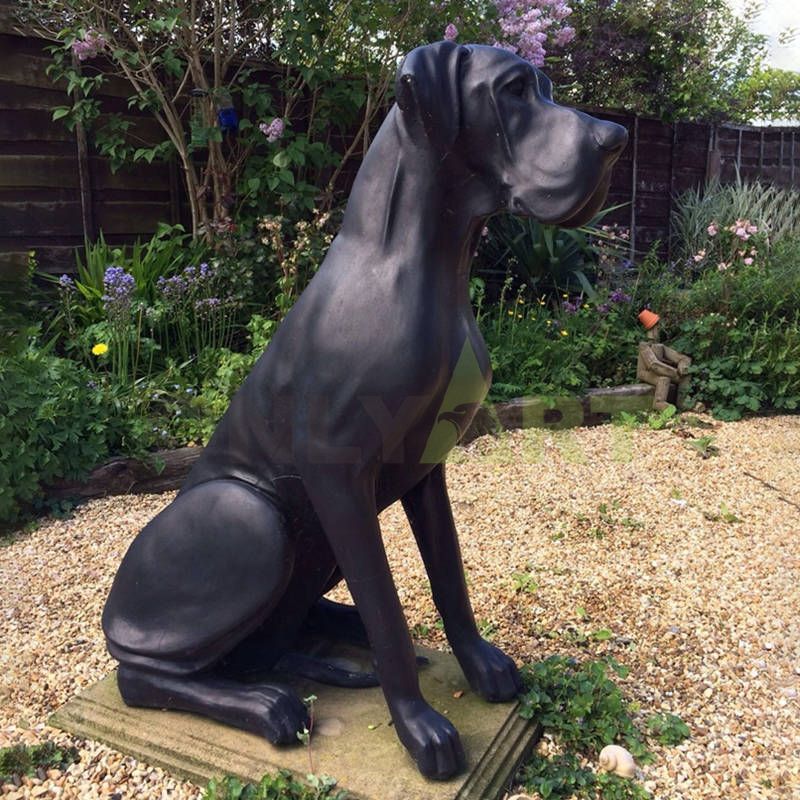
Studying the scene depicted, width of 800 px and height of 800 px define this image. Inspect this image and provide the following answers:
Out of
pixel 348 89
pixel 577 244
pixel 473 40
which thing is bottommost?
pixel 577 244

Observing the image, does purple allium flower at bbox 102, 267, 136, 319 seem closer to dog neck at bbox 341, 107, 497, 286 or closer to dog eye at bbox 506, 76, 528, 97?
dog neck at bbox 341, 107, 497, 286

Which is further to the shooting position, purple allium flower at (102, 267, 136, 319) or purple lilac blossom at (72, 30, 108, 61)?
purple lilac blossom at (72, 30, 108, 61)

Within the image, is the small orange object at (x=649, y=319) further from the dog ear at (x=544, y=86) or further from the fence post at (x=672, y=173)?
the dog ear at (x=544, y=86)

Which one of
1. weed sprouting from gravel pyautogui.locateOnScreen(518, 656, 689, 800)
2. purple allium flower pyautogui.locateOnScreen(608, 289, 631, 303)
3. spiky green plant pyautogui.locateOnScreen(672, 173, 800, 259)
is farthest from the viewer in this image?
spiky green plant pyautogui.locateOnScreen(672, 173, 800, 259)

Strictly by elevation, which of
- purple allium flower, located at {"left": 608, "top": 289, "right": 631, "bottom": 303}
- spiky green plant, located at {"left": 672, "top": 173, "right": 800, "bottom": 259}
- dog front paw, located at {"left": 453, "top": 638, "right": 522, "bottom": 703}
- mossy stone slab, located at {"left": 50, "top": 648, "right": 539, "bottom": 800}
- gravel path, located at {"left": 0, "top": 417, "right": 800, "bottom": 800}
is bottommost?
gravel path, located at {"left": 0, "top": 417, "right": 800, "bottom": 800}

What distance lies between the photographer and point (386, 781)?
5.62 feet

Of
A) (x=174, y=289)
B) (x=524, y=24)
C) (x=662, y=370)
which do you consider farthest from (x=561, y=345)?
(x=174, y=289)

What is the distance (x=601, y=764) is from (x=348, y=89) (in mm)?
5165

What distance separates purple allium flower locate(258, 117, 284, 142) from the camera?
553cm

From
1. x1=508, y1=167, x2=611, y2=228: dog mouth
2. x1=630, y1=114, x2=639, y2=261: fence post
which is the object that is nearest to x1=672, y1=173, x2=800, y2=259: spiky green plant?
x1=630, y1=114, x2=639, y2=261: fence post

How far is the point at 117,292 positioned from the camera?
4801mm

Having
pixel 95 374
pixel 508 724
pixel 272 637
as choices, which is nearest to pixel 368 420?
pixel 272 637

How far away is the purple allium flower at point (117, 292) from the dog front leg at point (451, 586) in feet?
11.2

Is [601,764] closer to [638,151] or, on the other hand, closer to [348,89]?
[348,89]
